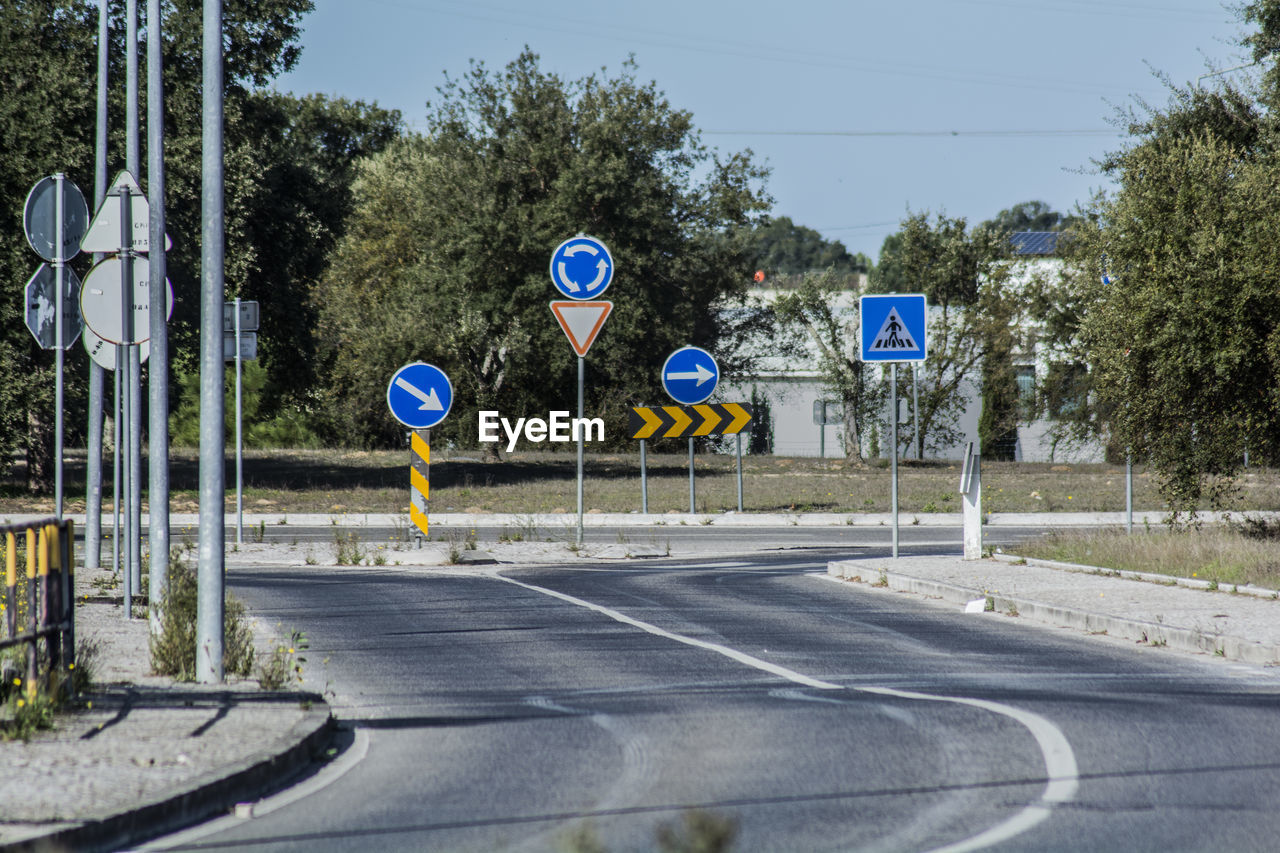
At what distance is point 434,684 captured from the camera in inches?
346

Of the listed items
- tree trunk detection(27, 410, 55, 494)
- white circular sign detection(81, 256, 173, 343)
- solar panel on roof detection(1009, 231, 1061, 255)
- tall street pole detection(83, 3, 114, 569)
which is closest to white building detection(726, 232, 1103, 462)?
solar panel on roof detection(1009, 231, 1061, 255)

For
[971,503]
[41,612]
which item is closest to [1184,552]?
[971,503]

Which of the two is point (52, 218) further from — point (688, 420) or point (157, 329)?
point (688, 420)

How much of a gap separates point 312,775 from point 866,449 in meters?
44.1

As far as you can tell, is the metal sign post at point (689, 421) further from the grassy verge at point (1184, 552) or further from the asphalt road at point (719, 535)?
the grassy verge at point (1184, 552)

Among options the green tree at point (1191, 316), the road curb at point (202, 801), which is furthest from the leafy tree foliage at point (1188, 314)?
the road curb at point (202, 801)

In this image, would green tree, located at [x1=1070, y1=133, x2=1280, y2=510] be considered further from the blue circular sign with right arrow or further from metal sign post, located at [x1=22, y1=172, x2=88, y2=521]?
metal sign post, located at [x1=22, y1=172, x2=88, y2=521]

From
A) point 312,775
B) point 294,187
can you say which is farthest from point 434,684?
point 294,187

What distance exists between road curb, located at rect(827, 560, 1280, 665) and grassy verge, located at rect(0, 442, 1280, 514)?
A: 9481 millimetres

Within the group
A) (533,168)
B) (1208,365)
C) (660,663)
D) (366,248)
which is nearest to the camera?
(660,663)

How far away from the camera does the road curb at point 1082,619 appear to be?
9690 mm

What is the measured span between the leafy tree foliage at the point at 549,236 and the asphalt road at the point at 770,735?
2386 cm

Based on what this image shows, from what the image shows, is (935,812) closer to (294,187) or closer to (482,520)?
(482,520)

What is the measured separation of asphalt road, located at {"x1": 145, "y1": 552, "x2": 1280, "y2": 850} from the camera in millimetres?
5309
